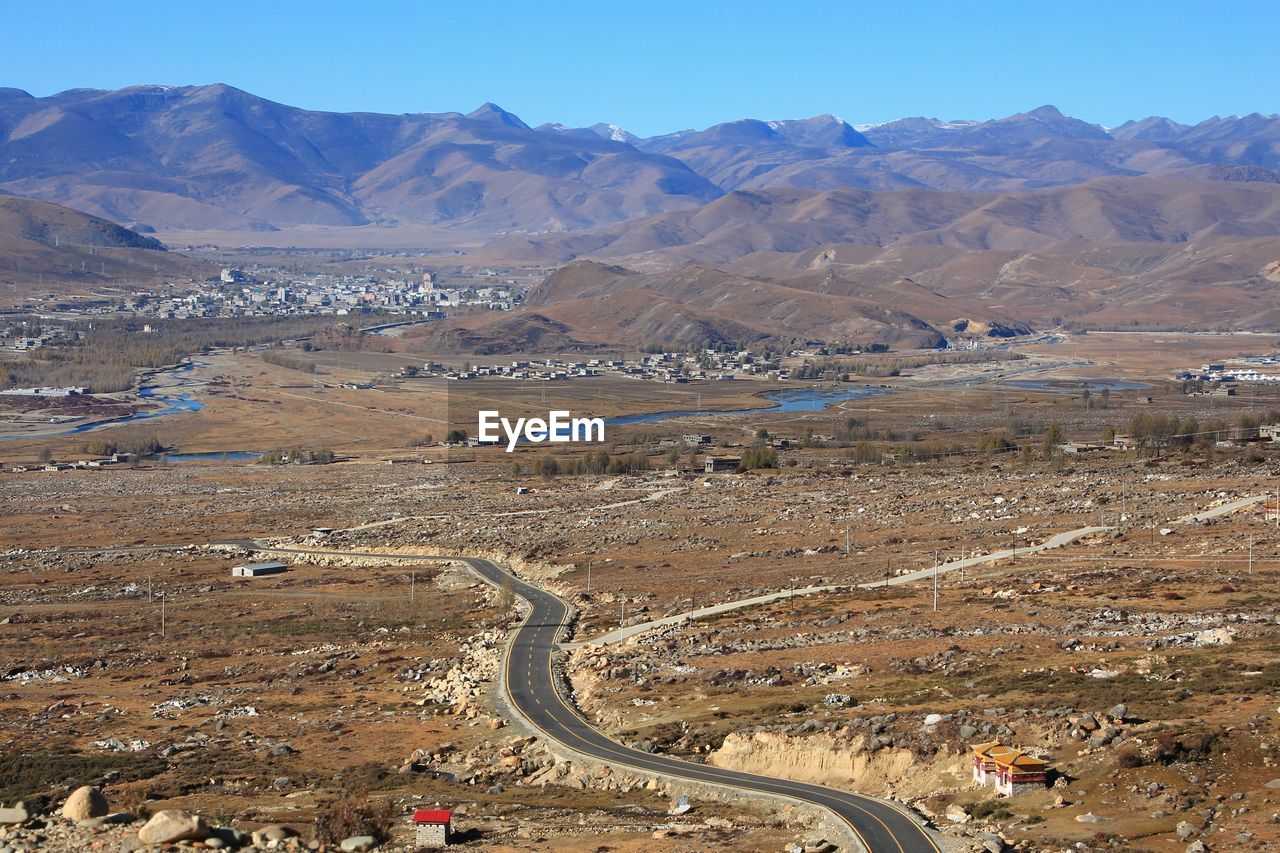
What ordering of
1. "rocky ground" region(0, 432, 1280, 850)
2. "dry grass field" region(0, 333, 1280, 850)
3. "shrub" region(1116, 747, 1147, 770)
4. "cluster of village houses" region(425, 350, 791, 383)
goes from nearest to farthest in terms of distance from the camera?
"rocky ground" region(0, 432, 1280, 850)
"shrub" region(1116, 747, 1147, 770)
"dry grass field" region(0, 333, 1280, 850)
"cluster of village houses" region(425, 350, 791, 383)

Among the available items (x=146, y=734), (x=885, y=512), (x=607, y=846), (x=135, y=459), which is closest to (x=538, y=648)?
(x=146, y=734)

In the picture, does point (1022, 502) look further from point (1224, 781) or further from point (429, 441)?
point (429, 441)

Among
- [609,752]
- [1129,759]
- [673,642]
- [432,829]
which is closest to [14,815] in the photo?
[432,829]

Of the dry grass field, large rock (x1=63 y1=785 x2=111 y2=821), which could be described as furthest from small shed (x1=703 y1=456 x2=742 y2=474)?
large rock (x1=63 y1=785 x2=111 y2=821)

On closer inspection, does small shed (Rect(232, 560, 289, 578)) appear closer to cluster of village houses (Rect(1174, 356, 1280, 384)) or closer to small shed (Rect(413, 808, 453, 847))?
small shed (Rect(413, 808, 453, 847))

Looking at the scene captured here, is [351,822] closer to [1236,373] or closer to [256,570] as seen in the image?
[256,570]
